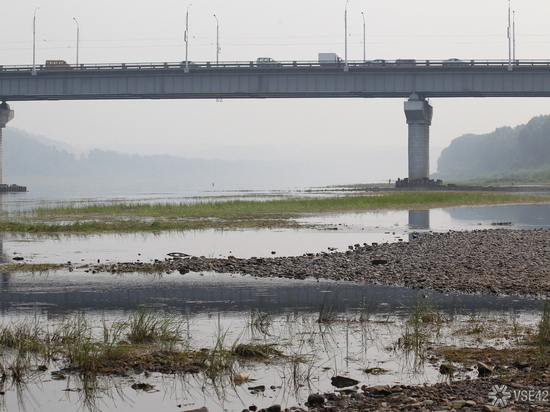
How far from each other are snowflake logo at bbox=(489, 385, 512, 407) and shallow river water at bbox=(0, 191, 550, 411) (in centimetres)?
77

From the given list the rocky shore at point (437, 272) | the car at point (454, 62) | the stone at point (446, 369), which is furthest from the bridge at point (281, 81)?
the stone at point (446, 369)

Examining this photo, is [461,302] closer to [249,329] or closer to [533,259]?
[249,329]

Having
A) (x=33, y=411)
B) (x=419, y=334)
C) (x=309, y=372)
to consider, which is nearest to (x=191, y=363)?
(x=309, y=372)

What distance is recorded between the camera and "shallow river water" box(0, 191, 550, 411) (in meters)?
8.62

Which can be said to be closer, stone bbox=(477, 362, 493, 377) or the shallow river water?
the shallow river water

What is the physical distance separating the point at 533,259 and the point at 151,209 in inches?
1302

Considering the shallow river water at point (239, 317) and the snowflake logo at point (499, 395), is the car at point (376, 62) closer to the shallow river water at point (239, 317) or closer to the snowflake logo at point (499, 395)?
the shallow river water at point (239, 317)

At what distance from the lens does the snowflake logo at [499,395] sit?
781 centimetres

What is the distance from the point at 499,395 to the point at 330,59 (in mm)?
88528

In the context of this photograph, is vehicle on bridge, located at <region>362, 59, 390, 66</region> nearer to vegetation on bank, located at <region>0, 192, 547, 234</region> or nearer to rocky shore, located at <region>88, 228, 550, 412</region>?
vegetation on bank, located at <region>0, 192, 547, 234</region>

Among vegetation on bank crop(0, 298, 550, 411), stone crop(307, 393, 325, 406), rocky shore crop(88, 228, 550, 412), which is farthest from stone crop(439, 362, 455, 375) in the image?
stone crop(307, 393, 325, 406)

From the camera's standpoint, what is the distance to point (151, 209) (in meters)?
49.3

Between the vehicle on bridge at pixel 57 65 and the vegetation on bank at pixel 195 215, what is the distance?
1873 inches

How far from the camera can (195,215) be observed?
44875mm
